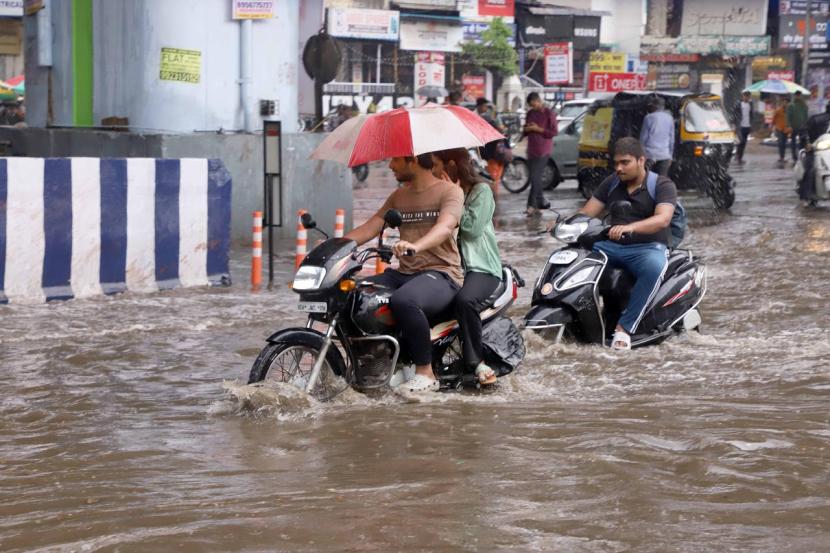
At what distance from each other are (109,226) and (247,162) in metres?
3.82

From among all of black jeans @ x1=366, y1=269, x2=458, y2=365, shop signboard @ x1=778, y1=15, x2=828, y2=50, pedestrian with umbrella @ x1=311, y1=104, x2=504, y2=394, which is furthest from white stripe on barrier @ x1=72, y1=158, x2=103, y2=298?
shop signboard @ x1=778, y1=15, x2=828, y2=50

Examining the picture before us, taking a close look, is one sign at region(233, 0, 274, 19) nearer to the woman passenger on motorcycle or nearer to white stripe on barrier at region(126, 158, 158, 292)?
white stripe on barrier at region(126, 158, 158, 292)

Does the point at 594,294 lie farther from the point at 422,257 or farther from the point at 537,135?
the point at 537,135

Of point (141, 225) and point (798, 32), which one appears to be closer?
point (141, 225)

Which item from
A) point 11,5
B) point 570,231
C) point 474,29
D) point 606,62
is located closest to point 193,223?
point 570,231

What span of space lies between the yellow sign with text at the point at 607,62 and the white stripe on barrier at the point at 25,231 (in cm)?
4753

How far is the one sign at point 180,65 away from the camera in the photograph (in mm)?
13797

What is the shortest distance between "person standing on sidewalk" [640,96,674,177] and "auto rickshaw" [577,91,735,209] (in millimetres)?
1529

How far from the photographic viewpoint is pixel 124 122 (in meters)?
14.2

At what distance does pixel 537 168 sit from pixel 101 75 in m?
6.92

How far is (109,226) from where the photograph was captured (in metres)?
10.4

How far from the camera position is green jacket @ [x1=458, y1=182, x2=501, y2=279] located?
6645mm

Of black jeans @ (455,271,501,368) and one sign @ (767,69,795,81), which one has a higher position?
one sign @ (767,69,795,81)

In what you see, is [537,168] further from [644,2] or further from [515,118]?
[644,2]
